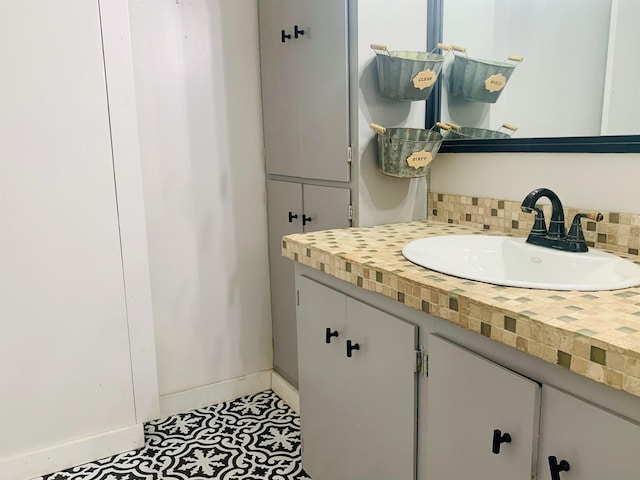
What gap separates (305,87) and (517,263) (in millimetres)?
988

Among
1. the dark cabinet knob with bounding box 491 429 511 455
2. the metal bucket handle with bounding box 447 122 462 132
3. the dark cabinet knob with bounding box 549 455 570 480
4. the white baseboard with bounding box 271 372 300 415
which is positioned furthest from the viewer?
the white baseboard with bounding box 271 372 300 415

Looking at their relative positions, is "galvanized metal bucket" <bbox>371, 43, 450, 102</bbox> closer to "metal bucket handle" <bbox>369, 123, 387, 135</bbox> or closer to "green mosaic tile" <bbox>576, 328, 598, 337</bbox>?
"metal bucket handle" <bbox>369, 123, 387, 135</bbox>

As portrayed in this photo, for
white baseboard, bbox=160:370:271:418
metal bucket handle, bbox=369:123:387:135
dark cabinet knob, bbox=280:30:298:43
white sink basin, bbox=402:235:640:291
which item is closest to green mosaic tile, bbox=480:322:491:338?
white sink basin, bbox=402:235:640:291

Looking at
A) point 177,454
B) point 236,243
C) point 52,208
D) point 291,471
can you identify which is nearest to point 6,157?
point 52,208

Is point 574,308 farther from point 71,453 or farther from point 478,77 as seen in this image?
point 71,453

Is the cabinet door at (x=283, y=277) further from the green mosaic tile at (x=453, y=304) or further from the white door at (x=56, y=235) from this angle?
the green mosaic tile at (x=453, y=304)

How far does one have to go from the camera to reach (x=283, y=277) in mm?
2320

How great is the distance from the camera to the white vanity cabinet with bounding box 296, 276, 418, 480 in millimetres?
1276

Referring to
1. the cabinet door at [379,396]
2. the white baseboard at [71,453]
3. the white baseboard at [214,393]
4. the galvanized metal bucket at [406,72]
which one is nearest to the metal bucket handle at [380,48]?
the galvanized metal bucket at [406,72]

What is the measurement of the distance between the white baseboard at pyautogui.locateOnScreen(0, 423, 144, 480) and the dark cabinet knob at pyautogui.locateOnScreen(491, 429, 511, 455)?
1.55 m

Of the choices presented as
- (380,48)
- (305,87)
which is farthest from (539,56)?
(305,87)

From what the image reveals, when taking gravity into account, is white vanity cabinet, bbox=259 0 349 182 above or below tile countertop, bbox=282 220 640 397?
above

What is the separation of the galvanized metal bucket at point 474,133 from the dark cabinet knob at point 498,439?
1009mm

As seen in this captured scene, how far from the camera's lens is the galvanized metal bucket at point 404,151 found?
1661 millimetres
